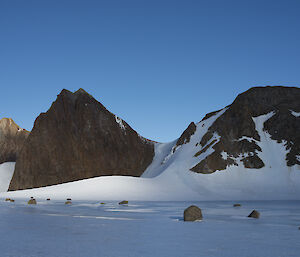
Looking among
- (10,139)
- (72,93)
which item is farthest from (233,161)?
(10,139)

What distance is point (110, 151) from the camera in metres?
86.6

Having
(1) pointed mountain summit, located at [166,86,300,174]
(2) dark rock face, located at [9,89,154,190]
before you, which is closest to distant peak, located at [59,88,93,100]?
(2) dark rock face, located at [9,89,154,190]

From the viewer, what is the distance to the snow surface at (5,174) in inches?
3850

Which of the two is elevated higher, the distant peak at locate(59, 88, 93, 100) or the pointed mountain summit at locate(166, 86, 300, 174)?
the distant peak at locate(59, 88, 93, 100)

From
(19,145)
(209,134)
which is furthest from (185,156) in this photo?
(19,145)

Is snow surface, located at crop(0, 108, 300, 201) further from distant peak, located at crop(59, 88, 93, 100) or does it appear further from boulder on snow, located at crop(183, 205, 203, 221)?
boulder on snow, located at crop(183, 205, 203, 221)

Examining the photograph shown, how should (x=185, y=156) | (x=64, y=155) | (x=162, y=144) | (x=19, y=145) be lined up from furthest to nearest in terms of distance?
(x=19, y=145) < (x=162, y=144) < (x=64, y=155) < (x=185, y=156)

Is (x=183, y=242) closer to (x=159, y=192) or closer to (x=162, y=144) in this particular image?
(x=159, y=192)

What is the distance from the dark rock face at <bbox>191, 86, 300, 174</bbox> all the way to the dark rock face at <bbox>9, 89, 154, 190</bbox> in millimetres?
21270

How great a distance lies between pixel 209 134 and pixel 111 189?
32.5 m

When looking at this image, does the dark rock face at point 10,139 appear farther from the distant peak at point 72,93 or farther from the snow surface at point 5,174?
the distant peak at point 72,93

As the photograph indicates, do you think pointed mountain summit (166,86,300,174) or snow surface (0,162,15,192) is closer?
pointed mountain summit (166,86,300,174)

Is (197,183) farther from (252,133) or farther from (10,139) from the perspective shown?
(10,139)

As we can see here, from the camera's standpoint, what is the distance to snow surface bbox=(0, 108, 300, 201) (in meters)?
53.5
